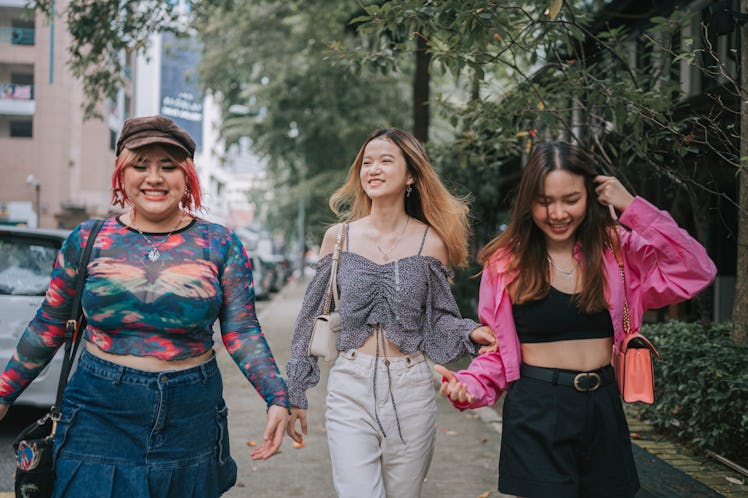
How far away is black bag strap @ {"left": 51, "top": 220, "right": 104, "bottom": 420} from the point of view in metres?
2.68

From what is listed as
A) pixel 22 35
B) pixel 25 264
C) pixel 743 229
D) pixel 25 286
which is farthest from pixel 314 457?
pixel 22 35

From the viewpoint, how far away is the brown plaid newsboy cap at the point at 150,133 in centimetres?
273

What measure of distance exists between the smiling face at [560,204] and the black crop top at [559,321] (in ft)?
0.78

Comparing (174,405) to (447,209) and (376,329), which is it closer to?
(376,329)

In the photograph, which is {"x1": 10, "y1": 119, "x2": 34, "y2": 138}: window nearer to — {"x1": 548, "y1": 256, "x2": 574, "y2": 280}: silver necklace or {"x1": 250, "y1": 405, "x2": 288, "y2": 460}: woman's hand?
{"x1": 250, "y1": 405, "x2": 288, "y2": 460}: woman's hand

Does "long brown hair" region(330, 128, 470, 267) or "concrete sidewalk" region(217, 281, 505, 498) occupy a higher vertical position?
"long brown hair" region(330, 128, 470, 267)

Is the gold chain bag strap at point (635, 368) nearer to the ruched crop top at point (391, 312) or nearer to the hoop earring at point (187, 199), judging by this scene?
the ruched crop top at point (391, 312)

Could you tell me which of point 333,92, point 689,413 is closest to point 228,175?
point 333,92

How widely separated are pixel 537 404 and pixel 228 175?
93314 millimetres

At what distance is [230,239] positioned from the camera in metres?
2.90

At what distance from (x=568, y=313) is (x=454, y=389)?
0.52 meters

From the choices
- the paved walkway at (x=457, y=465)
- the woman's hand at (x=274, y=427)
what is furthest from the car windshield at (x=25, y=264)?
the woman's hand at (x=274, y=427)

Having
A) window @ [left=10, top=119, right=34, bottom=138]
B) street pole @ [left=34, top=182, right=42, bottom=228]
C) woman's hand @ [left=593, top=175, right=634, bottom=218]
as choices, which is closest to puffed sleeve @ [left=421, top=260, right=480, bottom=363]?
woman's hand @ [left=593, top=175, right=634, bottom=218]

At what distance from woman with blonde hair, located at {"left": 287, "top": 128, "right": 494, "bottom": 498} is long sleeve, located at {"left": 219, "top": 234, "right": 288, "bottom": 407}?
0.38m
